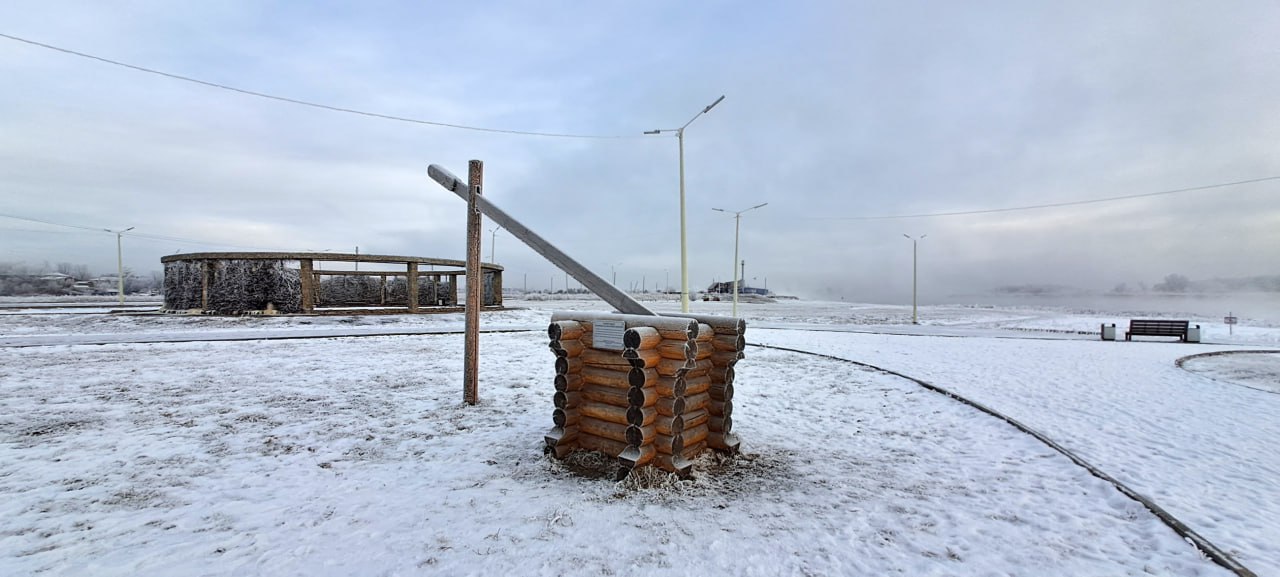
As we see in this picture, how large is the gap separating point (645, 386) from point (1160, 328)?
1110 inches

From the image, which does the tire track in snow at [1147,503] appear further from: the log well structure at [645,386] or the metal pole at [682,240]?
the metal pole at [682,240]

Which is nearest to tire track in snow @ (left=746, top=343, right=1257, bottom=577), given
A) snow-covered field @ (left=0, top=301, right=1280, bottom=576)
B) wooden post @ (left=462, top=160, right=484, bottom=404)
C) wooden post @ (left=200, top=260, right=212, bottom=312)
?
snow-covered field @ (left=0, top=301, right=1280, bottom=576)

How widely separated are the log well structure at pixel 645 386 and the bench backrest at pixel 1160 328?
2596 cm

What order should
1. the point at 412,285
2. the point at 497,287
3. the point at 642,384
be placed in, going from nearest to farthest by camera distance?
the point at 642,384 < the point at 412,285 < the point at 497,287

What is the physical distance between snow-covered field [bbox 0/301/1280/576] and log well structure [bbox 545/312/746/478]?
1.14ft

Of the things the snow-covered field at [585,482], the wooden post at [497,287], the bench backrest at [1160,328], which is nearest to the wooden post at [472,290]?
the snow-covered field at [585,482]

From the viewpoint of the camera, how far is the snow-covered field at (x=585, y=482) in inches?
156

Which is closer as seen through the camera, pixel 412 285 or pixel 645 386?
pixel 645 386

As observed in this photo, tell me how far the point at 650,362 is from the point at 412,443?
349cm

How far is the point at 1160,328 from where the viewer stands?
22.7m

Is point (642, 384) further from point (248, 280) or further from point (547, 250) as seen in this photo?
point (248, 280)

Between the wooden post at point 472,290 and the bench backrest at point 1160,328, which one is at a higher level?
the wooden post at point 472,290

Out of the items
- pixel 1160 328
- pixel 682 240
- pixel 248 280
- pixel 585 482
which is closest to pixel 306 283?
pixel 248 280

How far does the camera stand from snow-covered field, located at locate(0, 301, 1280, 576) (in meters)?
3.97
